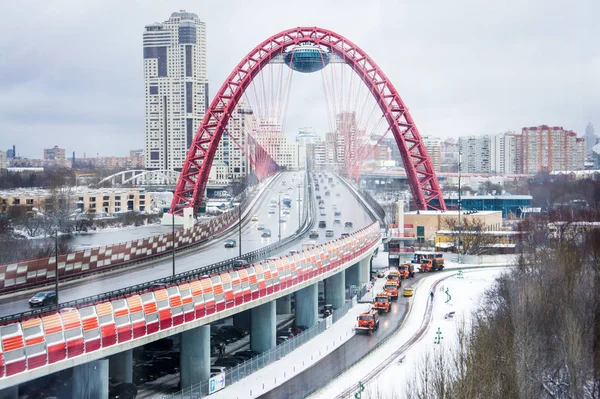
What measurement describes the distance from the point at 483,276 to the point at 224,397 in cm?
1506

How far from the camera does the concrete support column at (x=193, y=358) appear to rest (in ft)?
38.8

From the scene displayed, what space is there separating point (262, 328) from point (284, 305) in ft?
15.5

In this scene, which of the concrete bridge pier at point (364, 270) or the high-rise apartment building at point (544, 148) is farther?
the high-rise apartment building at point (544, 148)

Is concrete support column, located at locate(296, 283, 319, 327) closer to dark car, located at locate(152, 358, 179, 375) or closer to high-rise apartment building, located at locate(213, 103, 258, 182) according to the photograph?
dark car, located at locate(152, 358, 179, 375)

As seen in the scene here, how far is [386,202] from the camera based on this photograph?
40344mm

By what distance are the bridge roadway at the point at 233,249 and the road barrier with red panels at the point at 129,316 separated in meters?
2.29

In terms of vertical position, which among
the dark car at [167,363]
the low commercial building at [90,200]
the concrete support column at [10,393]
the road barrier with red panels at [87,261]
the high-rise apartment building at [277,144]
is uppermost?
the high-rise apartment building at [277,144]

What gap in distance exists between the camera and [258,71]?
112 feet

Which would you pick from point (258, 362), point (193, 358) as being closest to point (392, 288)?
point (258, 362)

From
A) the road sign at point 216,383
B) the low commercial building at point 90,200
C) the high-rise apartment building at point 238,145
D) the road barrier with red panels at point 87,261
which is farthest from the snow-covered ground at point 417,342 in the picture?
the high-rise apartment building at point 238,145

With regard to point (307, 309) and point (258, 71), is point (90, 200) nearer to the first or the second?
point (307, 309)

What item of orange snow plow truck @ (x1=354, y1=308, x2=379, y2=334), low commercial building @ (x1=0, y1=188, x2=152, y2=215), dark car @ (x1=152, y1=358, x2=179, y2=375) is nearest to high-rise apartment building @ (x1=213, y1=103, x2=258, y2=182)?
low commercial building @ (x1=0, y1=188, x2=152, y2=215)

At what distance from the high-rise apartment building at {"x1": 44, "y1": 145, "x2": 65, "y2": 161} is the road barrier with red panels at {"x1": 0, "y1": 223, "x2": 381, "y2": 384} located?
9224 mm

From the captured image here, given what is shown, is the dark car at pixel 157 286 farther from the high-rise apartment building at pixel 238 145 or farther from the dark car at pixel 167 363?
the high-rise apartment building at pixel 238 145
